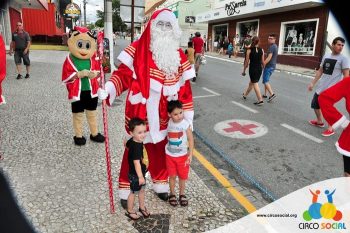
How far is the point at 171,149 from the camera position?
3.04 m

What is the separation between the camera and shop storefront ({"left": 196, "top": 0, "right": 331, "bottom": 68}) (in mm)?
17875

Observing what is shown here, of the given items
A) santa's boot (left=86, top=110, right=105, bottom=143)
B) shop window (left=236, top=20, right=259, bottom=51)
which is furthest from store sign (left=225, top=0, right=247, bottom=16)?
santa's boot (left=86, top=110, right=105, bottom=143)

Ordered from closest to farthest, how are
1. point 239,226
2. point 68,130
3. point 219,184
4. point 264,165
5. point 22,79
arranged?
point 239,226, point 219,184, point 264,165, point 68,130, point 22,79

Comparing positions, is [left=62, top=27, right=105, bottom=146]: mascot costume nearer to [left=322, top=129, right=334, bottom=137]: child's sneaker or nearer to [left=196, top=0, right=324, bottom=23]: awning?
[left=322, top=129, right=334, bottom=137]: child's sneaker

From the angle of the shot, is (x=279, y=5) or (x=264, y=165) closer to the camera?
(x=264, y=165)

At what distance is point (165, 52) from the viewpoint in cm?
300

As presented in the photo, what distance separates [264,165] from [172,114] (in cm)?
205

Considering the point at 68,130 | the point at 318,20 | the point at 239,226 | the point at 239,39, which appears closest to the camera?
the point at 239,226

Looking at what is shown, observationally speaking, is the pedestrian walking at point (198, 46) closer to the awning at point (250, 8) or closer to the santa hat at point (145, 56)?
the awning at point (250, 8)

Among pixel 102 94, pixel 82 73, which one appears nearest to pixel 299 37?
pixel 82 73

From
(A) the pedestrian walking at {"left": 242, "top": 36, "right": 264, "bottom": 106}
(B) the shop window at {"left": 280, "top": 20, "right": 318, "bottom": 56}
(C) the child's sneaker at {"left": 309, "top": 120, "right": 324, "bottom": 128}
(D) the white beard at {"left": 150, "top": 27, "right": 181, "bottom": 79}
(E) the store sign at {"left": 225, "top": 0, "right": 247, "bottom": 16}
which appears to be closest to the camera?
(D) the white beard at {"left": 150, "top": 27, "right": 181, "bottom": 79}

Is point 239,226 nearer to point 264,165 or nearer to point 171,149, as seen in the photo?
point 171,149

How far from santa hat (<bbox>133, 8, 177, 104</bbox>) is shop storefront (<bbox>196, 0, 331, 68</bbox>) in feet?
53.2

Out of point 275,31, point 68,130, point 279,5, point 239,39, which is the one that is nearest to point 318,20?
point 279,5
